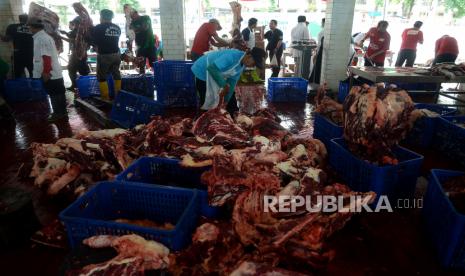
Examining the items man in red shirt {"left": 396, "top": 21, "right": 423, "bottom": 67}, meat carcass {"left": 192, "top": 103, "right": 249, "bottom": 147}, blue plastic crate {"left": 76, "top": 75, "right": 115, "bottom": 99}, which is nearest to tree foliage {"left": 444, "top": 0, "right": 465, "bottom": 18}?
man in red shirt {"left": 396, "top": 21, "right": 423, "bottom": 67}

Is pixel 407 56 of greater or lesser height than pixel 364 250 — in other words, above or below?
above

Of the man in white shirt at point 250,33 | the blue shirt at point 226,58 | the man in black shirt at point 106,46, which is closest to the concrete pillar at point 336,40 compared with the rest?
the man in white shirt at point 250,33

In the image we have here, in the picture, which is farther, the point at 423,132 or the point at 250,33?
the point at 250,33

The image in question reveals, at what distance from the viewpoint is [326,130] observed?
4.29 meters

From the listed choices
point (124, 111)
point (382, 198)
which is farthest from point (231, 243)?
point (124, 111)

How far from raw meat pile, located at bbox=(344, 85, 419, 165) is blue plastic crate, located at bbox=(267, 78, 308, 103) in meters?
3.86

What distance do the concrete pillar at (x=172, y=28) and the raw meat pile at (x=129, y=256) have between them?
5735mm

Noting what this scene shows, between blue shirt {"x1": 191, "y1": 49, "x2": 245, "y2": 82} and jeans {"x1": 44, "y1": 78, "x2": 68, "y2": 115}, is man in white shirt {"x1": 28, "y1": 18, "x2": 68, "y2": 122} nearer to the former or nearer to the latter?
jeans {"x1": 44, "y1": 78, "x2": 68, "y2": 115}

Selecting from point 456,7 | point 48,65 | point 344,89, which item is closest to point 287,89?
point 344,89

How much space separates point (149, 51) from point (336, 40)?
14.3 ft

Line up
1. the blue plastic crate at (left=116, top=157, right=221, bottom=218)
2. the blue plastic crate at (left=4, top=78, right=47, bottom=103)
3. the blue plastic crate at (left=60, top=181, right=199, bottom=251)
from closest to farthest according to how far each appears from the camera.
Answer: the blue plastic crate at (left=60, top=181, right=199, bottom=251) → the blue plastic crate at (left=116, top=157, right=221, bottom=218) → the blue plastic crate at (left=4, top=78, right=47, bottom=103)

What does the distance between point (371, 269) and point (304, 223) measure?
2.43ft

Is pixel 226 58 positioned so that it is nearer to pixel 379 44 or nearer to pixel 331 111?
pixel 331 111

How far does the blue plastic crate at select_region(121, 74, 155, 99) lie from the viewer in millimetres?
6818
